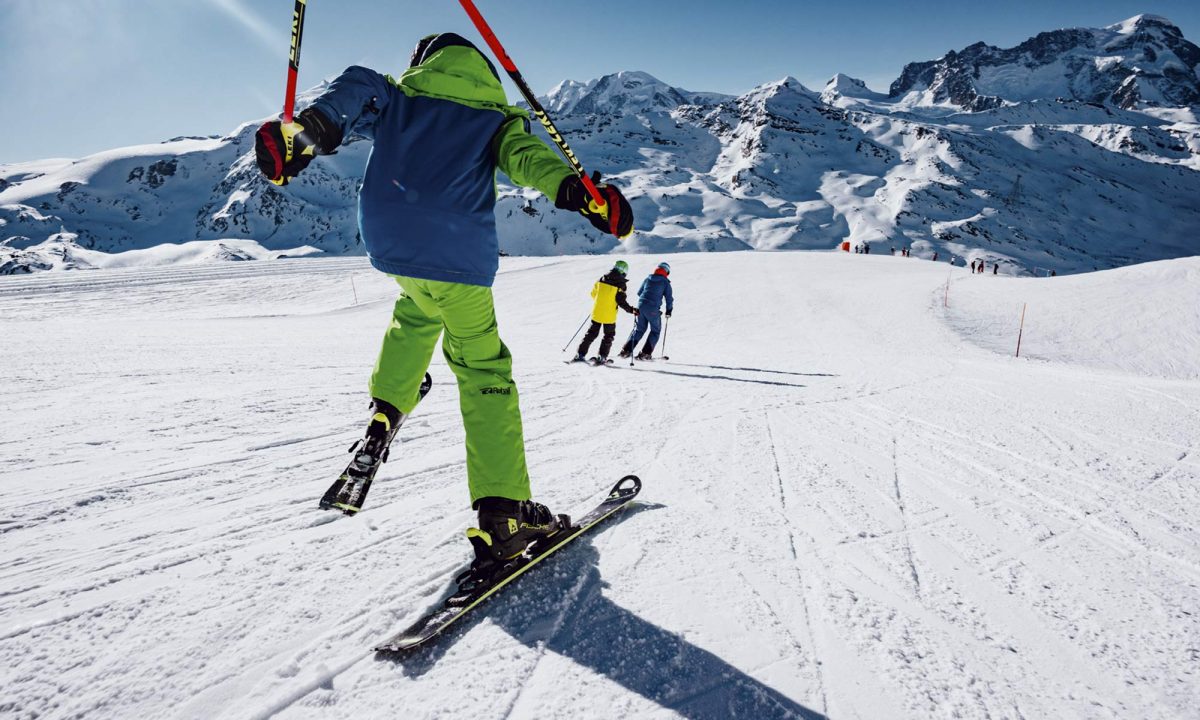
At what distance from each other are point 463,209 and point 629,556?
1555 mm

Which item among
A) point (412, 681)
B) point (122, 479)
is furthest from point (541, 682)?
point (122, 479)

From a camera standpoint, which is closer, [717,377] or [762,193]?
[717,377]

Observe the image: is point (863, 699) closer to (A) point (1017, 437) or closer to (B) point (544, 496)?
(B) point (544, 496)

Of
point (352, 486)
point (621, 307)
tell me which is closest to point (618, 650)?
point (352, 486)

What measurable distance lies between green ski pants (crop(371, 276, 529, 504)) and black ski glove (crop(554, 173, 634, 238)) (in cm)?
52

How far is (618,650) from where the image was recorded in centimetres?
167

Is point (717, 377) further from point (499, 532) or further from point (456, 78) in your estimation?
point (456, 78)

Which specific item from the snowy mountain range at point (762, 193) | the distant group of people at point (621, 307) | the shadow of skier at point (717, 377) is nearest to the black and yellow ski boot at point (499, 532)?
the shadow of skier at point (717, 377)

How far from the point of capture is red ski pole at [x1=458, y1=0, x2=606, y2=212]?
199 centimetres

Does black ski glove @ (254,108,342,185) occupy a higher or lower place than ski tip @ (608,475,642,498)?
higher

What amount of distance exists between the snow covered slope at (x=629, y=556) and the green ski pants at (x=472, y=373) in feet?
1.41

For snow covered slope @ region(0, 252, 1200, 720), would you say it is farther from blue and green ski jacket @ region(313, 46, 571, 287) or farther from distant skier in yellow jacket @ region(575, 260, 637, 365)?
distant skier in yellow jacket @ region(575, 260, 637, 365)

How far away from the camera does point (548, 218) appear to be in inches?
4309

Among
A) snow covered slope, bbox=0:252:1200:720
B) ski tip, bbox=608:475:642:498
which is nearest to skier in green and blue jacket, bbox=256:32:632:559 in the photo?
snow covered slope, bbox=0:252:1200:720
